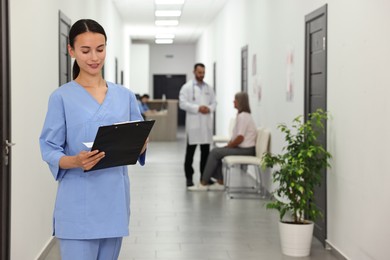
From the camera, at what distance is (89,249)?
250 centimetres

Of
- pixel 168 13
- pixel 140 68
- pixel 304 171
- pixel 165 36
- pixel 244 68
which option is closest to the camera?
pixel 304 171

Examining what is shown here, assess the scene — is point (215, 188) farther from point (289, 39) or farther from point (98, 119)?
point (98, 119)

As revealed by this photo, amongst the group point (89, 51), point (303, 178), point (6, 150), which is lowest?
point (303, 178)

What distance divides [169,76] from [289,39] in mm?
20661

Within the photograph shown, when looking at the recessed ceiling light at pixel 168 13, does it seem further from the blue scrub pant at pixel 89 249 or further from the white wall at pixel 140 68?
the blue scrub pant at pixel 89 249

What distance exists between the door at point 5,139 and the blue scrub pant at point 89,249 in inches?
65.6

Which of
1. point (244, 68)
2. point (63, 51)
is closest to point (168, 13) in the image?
point (244, 68)

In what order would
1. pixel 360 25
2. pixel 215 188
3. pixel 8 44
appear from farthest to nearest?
pixel 215 188, pixel 360 25, pixel 8 44

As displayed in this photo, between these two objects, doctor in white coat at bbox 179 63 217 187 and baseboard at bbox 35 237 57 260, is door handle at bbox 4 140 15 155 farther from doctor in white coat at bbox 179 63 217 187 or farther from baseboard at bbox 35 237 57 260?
doctor in white coat at bbox 179 63 217 187

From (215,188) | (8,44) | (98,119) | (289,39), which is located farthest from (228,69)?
(98,119)

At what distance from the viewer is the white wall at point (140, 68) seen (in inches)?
1011

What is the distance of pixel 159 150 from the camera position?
15836mm

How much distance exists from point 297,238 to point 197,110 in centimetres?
399

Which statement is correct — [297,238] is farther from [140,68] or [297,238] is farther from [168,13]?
[140,68]
